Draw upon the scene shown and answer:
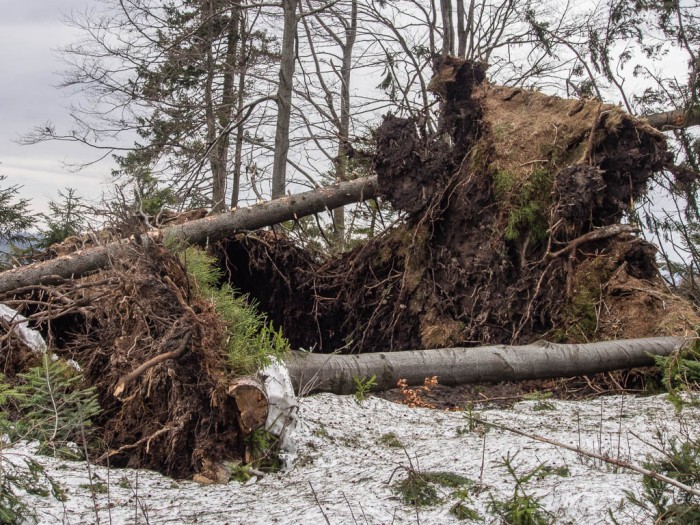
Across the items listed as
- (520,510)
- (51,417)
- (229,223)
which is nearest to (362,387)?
(51,417)

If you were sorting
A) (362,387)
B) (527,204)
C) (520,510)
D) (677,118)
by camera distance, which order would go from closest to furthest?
(520,510) < (362,387) < (527,204) < (677,118)

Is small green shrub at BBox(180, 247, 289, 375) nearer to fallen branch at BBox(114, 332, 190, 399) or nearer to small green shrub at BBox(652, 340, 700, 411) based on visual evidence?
fallen branch at BBox(114, 332, 190, 399)

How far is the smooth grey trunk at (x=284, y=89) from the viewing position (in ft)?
42.5

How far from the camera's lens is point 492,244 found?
720 centimetres

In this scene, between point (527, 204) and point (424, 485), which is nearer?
point (424, 485)

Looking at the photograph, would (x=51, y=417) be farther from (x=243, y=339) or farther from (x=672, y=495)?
(x=672, y=495)

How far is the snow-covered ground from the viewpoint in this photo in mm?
2740

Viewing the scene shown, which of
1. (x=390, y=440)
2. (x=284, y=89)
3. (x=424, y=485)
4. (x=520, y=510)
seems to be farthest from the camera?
(x=284, y=89)

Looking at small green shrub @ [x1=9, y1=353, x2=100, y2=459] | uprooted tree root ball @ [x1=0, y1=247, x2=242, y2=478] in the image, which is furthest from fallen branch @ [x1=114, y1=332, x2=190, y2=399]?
small green shrub @ [x1=9, y1=353, x2=100, y2=459]

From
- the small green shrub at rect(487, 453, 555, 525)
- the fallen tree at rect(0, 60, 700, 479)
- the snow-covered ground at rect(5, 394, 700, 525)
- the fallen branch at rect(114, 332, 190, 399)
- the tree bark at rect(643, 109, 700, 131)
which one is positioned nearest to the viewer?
the small green shrub at rect(487, 453, 555, 525)

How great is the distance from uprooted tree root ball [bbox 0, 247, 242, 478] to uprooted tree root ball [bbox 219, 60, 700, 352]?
366 cm

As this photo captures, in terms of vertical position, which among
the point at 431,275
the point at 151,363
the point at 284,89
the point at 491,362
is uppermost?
the point at 284,89

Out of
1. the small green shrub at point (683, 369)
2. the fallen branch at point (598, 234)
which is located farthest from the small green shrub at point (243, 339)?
the fallen branch at point (598, 234)

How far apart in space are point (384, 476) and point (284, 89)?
428 inches
